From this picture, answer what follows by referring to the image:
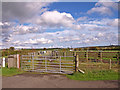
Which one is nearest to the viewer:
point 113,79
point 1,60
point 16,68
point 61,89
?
point 61,89

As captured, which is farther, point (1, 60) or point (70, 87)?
point (1, 60)

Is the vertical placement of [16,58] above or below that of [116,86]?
above

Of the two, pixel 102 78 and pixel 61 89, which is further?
pixel 102 78

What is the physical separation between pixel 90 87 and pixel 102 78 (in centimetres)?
199

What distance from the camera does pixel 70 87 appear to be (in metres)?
6.40

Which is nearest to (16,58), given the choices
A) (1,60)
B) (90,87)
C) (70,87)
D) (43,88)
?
(1,60)

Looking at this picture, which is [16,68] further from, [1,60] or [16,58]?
[1,60]

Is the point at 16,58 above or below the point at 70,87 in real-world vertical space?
above

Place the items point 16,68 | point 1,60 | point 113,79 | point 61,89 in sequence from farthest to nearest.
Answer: point 1,60 → point 16,68 → point 113,79 → point 61,89

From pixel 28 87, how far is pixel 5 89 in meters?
1.24

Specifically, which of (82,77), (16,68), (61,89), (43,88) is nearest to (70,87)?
(61,89)

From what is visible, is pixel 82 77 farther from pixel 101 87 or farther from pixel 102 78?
pixel 101 87

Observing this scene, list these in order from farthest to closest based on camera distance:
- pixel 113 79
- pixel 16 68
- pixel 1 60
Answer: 1. pixel 1 60
2. pixel 16 68
3. pixel 113 79

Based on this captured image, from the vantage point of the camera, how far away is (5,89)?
6.29 m
